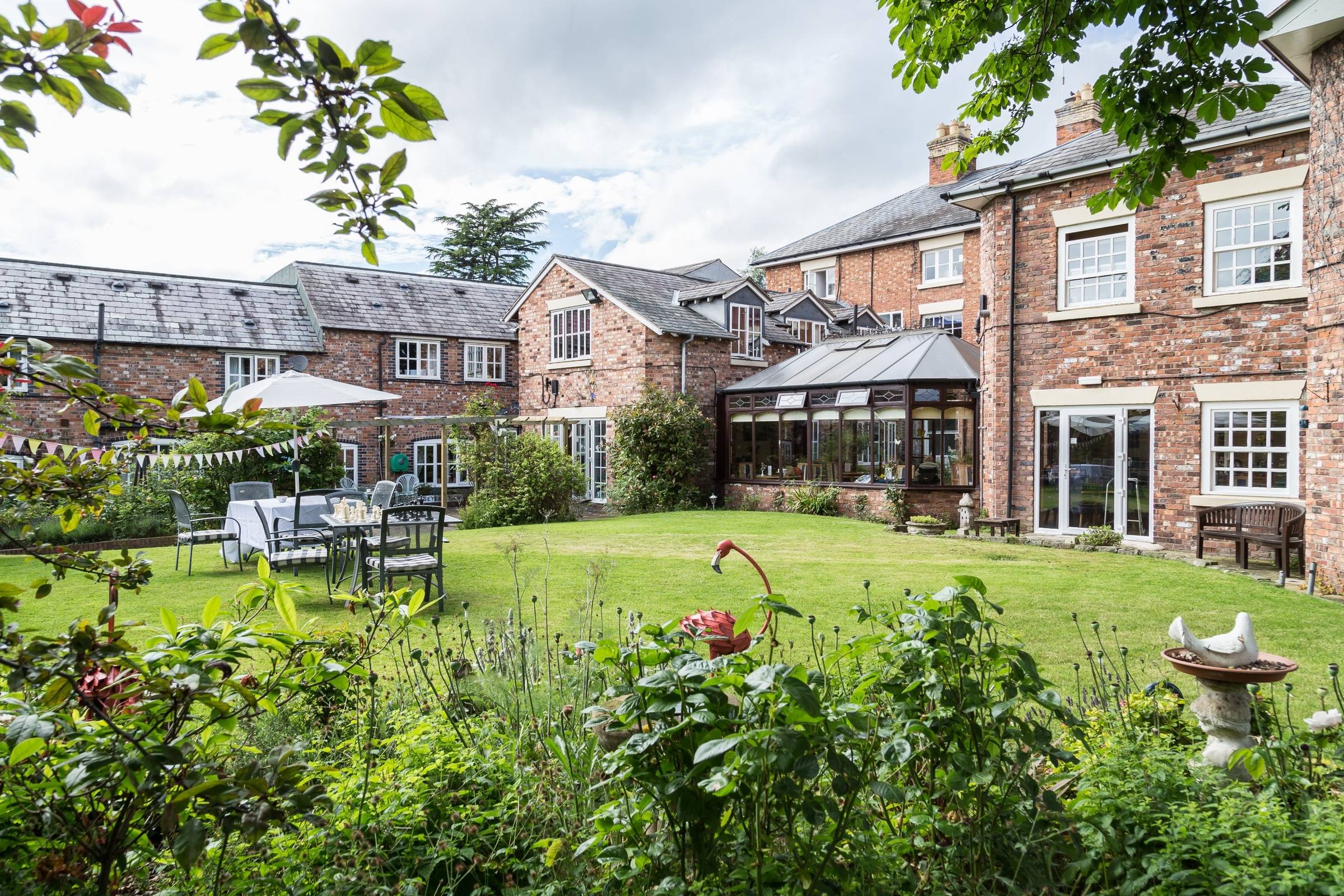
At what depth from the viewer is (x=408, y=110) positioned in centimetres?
138

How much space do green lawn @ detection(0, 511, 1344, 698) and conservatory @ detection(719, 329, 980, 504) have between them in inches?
143

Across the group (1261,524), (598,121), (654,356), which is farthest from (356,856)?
(654,356)

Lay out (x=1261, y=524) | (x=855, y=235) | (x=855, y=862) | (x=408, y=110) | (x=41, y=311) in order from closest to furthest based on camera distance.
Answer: (x=408, y=110)
(x=855, y=862)
(x=1261, y=524)
(x=41, y=311)
(x=855, y=235)

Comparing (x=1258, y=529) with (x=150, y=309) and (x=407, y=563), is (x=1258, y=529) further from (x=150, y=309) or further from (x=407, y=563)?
(x=150, y=309)

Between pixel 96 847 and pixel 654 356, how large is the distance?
18204 millimetres

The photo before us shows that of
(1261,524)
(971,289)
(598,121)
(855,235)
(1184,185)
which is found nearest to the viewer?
(598,121)

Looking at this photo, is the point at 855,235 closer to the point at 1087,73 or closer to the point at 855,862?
the point at 1087,73

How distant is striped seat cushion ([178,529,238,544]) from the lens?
10047 mm

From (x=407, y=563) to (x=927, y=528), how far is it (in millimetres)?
10148

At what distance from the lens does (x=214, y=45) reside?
1.31 m

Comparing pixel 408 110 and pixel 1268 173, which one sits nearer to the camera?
pixel 408 110

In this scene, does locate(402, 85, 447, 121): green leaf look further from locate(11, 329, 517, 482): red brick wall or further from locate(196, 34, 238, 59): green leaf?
locate(11, 329, 517, 482): red brick wall

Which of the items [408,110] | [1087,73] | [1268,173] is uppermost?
[1087,73]

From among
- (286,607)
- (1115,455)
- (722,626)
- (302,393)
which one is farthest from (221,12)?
(1115,455)
